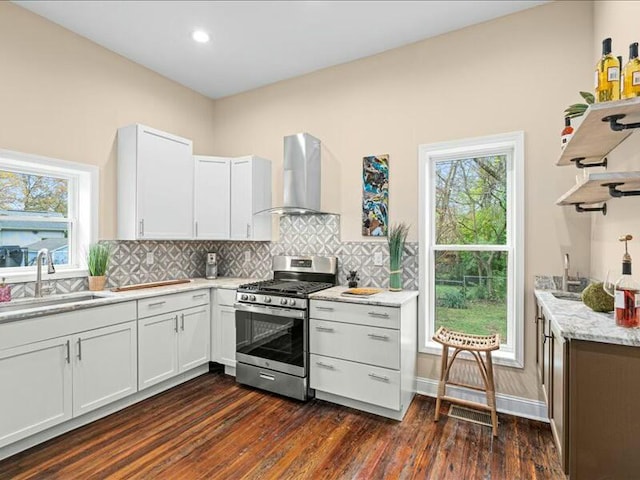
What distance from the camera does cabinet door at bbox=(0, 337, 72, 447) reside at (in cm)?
207

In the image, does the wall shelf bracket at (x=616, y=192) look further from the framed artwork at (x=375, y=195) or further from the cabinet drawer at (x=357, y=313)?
the framed artwork at (x=375, y=195)

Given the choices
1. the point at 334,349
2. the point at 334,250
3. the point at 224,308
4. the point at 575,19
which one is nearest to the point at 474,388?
the point at 334,349

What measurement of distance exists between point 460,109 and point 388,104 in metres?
0.66

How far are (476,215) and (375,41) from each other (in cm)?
181

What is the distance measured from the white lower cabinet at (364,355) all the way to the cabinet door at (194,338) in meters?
1.21

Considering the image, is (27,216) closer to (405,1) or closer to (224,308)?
(224,308)

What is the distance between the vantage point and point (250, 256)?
4121 mm

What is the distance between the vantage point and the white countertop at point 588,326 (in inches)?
52.6

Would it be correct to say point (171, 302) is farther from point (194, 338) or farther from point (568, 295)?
point (568, 295)

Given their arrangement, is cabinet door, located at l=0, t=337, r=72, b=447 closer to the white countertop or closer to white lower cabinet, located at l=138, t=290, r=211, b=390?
white lower cabinet, located at l=138, t=290, r=211, b=390

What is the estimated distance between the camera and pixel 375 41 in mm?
3121

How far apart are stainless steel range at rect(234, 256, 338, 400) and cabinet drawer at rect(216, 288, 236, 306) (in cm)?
17

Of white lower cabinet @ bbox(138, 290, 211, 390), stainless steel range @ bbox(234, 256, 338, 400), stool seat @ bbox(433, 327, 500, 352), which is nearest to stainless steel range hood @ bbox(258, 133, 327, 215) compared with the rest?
stainless steel range @ bbox(234, 256, 338, 400)

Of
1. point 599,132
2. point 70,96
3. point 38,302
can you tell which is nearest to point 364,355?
point 599,132
